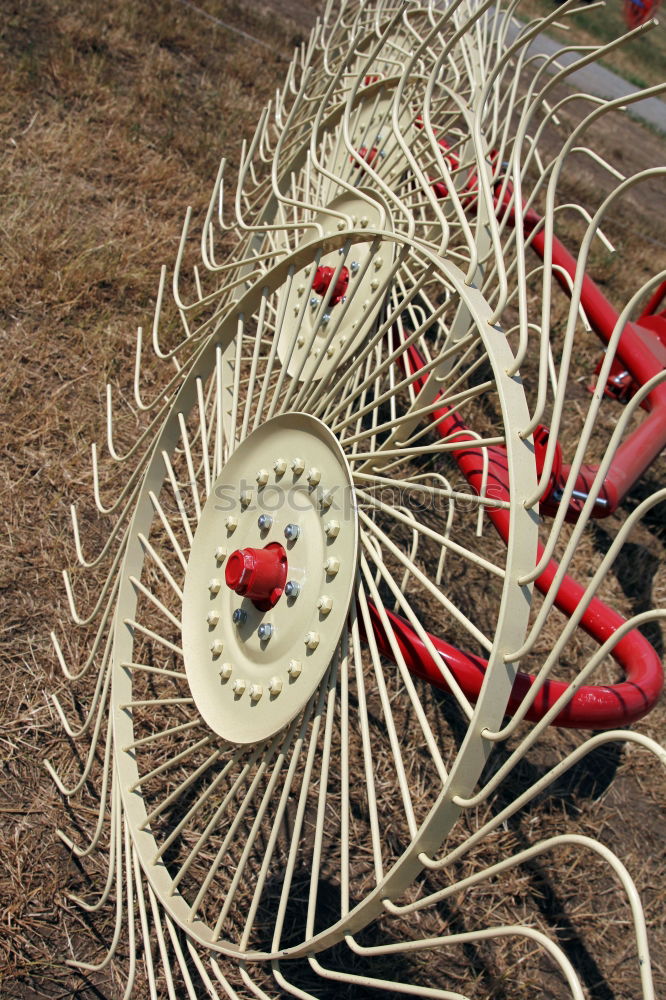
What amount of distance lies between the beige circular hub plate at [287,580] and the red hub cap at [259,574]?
0.02 meters

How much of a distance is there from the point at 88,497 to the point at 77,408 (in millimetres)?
364

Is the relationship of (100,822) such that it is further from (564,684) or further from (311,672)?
(564,684)

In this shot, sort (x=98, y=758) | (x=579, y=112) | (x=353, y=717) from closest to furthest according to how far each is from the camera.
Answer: (x=98, y=758), (x=353, y=717), (x=579, y=112)

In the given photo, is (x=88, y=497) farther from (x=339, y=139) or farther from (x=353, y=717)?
(x=339, y=139)

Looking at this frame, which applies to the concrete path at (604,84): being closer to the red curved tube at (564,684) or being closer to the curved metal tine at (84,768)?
the red curved tube at (564,684)

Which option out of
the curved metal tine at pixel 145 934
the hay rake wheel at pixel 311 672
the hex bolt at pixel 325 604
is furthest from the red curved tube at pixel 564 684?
the curved metal tine at pixel 145 934

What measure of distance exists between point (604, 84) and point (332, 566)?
9.37 meters

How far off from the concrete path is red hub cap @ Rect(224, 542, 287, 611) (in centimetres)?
793

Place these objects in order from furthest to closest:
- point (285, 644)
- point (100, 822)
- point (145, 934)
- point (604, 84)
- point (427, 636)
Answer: point (604, 84), point (100, 822), point (145, 934), point (285, 644), point (427, 636)

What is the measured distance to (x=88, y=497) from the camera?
247 centimetres

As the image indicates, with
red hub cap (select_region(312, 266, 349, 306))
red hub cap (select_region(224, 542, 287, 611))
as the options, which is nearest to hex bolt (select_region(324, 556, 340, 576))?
red hub cap (select_region(224, 542, 287, 611))

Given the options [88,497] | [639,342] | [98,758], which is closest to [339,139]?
[639,342]

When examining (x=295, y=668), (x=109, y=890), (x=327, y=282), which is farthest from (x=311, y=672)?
(x=327, y=282)

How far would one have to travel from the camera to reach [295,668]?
1345 millimetres
